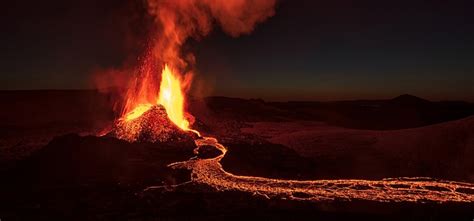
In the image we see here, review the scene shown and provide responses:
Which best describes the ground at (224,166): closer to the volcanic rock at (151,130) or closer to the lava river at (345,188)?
the lava river at (345,188)

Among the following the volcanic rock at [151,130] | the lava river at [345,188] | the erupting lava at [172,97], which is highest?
the erupting lava at [172,97]

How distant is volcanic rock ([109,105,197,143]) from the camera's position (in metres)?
20.3

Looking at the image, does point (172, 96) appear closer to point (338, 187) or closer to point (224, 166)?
point (224, 166)

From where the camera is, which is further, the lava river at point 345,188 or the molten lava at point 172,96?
the molten lava at point 172,96

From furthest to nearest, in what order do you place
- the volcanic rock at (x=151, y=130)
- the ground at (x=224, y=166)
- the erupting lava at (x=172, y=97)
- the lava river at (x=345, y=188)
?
the erupting lava at (x=172, y=97)
the volcanic rock at (x=151, y=130)
the lava river at (x=345, y=188)
the ground at (x=224, y=166)

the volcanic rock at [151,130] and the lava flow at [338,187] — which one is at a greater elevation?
the volcanic rock at [151,130]

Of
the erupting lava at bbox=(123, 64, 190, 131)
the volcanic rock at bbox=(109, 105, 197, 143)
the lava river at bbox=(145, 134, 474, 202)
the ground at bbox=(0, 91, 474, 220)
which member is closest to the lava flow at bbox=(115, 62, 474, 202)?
the lava river at bbox=(145, 134, 474, 202)

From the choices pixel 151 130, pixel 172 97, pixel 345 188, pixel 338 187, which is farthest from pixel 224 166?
pixel 172 97

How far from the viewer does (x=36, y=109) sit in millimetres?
44375

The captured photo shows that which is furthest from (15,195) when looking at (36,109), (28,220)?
(36,109)

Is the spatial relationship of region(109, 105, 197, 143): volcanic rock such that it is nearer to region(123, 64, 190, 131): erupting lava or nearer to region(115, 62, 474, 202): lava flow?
region(123, 64, 190, 131): erupting lava

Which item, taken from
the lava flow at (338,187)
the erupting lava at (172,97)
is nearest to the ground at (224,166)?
the lava flow at (338,187)

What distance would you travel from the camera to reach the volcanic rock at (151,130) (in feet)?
66.7

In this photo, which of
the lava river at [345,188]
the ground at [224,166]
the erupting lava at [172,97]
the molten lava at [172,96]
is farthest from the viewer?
the molten lava at [172,96]
